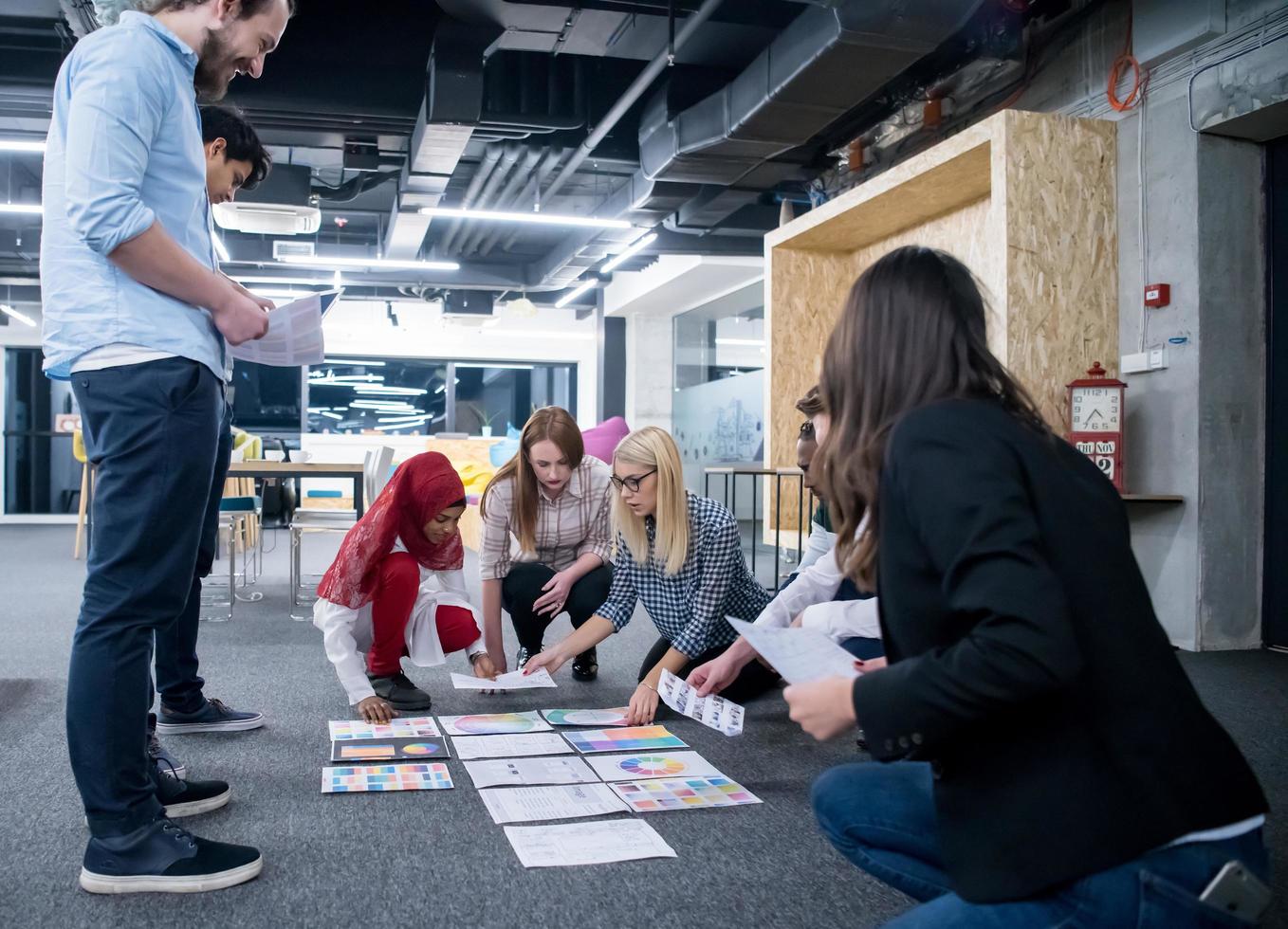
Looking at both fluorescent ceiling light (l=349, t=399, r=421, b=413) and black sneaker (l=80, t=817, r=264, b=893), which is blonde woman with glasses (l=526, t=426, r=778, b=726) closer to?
black sneaker (l=80, t=817, r=264, b=893)

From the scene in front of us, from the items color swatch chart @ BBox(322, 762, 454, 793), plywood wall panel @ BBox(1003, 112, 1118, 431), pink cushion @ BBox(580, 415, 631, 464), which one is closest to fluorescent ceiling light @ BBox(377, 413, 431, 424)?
pink cushion @ BBox(580, 415, 631, 464)

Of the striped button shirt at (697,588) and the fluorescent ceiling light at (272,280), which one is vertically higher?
the fluorescent ceiling light at (272,280)

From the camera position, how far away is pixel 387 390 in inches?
563

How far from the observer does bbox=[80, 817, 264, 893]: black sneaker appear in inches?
58.5

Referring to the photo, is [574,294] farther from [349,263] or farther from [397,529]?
[397,529]

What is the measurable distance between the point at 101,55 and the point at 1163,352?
3.83 m

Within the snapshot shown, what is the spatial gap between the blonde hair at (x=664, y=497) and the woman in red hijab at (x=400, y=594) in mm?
A: 450

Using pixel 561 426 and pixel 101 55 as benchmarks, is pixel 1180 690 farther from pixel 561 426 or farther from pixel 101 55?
pixel 561 426

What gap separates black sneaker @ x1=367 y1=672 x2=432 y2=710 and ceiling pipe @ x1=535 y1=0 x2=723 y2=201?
10.8ft

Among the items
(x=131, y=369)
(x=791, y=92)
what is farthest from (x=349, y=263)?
(x=131, y=369)

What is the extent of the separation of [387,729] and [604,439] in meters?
3.14

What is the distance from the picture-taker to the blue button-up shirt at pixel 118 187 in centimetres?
139

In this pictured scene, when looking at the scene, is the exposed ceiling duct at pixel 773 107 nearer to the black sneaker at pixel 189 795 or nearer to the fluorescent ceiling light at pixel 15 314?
the black sneaker at pixel 189 795

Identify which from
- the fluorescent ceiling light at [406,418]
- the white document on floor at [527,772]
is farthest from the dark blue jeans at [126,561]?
the fluorescent ceiling light at [406,418]
